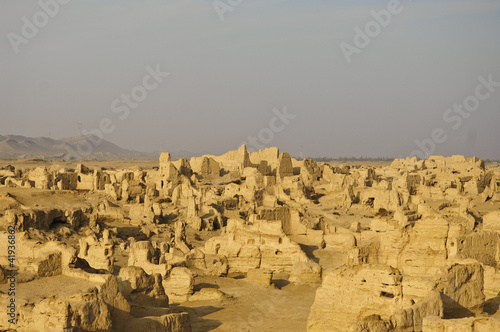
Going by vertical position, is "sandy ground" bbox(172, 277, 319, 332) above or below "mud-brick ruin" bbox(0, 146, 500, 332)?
below

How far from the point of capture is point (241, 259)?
22328 millimetres

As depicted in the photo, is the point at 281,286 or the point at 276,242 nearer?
the point at 281,286

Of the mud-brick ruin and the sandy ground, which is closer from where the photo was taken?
the mud-brick ruin

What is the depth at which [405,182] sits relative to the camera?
44.8m

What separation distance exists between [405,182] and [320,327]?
3236cm

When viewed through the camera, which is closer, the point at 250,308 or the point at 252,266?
the point at 250,308

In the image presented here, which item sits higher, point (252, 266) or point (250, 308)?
point (252, 266)

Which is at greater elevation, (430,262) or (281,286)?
(430,262)

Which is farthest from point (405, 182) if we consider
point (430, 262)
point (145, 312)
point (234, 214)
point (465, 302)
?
point (145, 312)

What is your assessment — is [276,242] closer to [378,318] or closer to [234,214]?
[378,318]

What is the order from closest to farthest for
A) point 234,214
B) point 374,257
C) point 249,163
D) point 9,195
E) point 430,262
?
point 430,262
point 374,257
point 234,214
point 9,195
point 249,163

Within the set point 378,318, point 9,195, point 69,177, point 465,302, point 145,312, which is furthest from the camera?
point 69,177

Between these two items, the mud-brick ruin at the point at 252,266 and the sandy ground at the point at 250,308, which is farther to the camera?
the sandy ground at the point at 250,308

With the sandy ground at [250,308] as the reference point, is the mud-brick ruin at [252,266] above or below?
above
